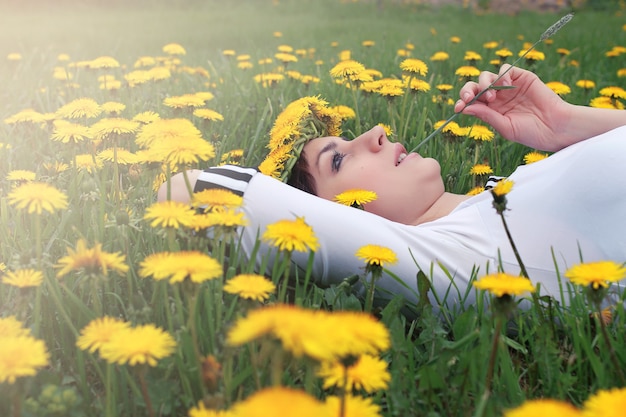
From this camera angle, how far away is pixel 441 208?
1.73 meters

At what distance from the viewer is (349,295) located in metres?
1.37

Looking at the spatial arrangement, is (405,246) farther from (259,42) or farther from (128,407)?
(259,42)

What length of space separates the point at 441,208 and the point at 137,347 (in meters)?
1.09

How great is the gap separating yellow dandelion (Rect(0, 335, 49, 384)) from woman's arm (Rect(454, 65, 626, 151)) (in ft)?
4.76

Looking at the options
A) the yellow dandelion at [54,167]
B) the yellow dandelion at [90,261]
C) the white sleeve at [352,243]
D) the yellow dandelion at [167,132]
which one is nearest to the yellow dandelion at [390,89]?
the white sleeve at [352,243]

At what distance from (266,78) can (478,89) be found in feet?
3.52

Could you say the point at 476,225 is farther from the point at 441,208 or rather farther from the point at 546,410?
the point at 546,410

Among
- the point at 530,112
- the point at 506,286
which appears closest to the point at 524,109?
the point at 530,112

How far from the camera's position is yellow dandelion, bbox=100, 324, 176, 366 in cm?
81

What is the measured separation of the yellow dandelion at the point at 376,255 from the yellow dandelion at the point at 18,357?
0.61m

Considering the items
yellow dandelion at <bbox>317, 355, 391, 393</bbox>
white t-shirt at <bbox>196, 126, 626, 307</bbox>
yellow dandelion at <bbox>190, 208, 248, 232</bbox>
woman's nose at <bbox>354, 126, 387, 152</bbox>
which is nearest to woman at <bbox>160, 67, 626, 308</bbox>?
white t-shirt at <bbox>196, 126, 626, 307</bbox>

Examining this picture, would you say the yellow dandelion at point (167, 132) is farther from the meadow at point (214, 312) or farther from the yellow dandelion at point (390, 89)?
the yellow dandelion at point (390, 89)

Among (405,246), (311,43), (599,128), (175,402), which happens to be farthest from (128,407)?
(311,43)

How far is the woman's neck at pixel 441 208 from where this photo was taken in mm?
1707
